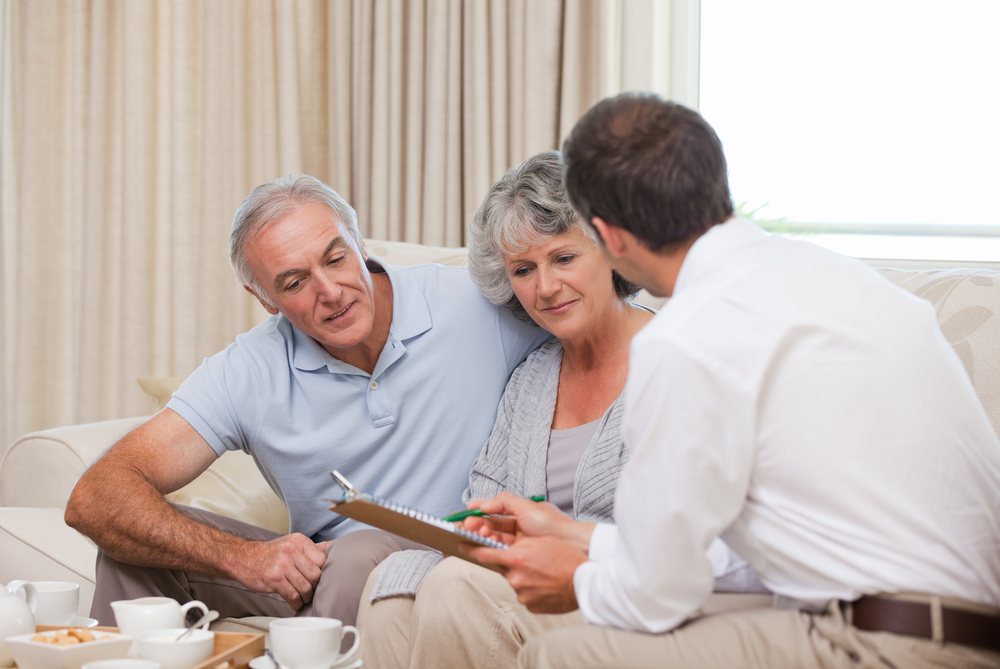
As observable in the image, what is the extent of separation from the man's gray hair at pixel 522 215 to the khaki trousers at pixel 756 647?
786 mm

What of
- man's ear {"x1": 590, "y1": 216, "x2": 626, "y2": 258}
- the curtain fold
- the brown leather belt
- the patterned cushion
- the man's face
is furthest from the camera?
the curtain fold

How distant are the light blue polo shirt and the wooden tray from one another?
0.54 meters

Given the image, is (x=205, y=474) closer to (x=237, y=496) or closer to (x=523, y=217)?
(x=237, y=496)

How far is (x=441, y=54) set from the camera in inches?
105

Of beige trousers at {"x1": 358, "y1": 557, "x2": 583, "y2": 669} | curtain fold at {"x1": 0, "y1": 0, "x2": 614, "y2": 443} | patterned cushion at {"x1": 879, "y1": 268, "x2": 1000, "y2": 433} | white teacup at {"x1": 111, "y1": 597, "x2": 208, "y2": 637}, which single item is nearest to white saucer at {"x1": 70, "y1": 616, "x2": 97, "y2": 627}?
white teacup at {"x1": 111, "y1": 597, "x2": 208, "y2": 637}

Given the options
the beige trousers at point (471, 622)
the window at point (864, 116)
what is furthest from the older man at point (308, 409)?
the window at point (864, 116)

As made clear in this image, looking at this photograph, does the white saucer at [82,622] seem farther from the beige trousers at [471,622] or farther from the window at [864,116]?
the window at [864,116]

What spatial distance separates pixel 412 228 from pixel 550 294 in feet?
4.35

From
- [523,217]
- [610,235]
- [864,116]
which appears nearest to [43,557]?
[523,217]

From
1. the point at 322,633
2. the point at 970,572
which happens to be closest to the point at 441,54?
the point at 322,633

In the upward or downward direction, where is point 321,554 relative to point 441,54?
downward

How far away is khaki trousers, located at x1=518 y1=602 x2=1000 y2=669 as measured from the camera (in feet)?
2.66

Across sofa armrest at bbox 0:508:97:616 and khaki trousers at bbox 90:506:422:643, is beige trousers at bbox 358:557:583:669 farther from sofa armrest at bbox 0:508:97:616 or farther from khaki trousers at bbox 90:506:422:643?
sofa armrest at bbox 0:508:97:616

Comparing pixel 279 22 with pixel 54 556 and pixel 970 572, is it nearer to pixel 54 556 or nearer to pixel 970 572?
pixel 54 556
